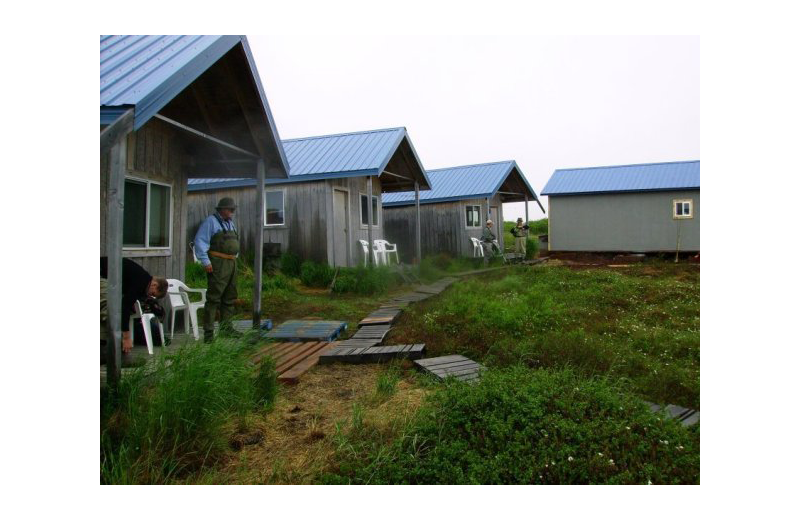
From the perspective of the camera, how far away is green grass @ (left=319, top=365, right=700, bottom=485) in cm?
283

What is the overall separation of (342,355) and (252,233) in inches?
383

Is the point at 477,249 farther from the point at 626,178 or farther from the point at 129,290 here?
the point at 129,290

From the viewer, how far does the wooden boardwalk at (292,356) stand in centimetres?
501

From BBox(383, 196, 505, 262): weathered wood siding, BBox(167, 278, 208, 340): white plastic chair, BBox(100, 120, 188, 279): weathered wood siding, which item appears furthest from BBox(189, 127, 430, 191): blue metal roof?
BBox(167, 278, 208, 340): white plastic chair

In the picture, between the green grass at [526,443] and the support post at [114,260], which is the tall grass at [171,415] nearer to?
the support post at [114,260]

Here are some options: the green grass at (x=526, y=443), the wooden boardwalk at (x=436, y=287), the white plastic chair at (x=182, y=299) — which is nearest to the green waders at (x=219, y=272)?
the white plastic chair at (x=182, y=299)

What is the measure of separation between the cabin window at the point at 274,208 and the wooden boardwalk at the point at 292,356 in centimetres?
774
